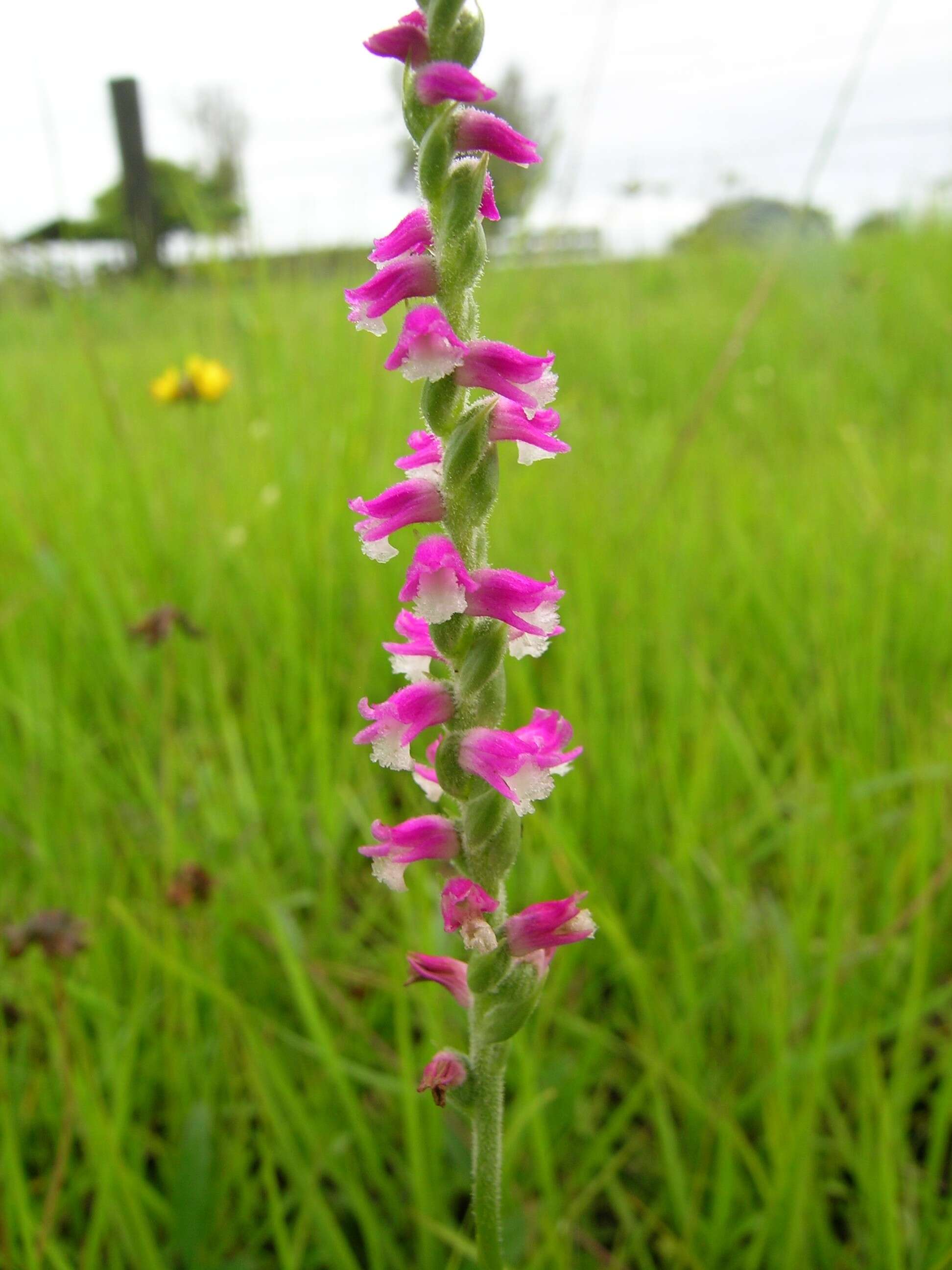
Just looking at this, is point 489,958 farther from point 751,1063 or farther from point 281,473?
point 281,473

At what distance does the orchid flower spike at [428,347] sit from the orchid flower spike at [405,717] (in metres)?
0.22

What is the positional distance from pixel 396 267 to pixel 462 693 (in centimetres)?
30

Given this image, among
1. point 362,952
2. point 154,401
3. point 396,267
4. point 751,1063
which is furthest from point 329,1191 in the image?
point 154,401

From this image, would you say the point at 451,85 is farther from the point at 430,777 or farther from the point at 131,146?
the point at 131,146

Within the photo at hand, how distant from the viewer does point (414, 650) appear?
74 centimetres

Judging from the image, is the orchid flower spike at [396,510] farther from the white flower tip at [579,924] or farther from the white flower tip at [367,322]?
the white flower tip at [579,924]

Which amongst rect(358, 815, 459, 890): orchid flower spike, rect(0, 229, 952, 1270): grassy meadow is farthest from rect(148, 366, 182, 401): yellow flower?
Result: rect(358, 815, 459, 890): orchid flower spike

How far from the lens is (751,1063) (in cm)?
143

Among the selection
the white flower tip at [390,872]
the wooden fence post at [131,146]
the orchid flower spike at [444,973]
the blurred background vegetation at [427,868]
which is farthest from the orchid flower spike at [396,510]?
the wooden fence post at [131,146]

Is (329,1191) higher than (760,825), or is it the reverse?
(760,825)

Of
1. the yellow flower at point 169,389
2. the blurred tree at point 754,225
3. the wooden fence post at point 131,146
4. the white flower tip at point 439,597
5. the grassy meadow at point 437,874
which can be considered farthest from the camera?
the wooden fence post at point 131,146

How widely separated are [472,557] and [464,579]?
6cm

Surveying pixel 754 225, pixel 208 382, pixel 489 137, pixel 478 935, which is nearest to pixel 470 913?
pixel 478 935

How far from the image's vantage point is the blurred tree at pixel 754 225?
4.97 m
